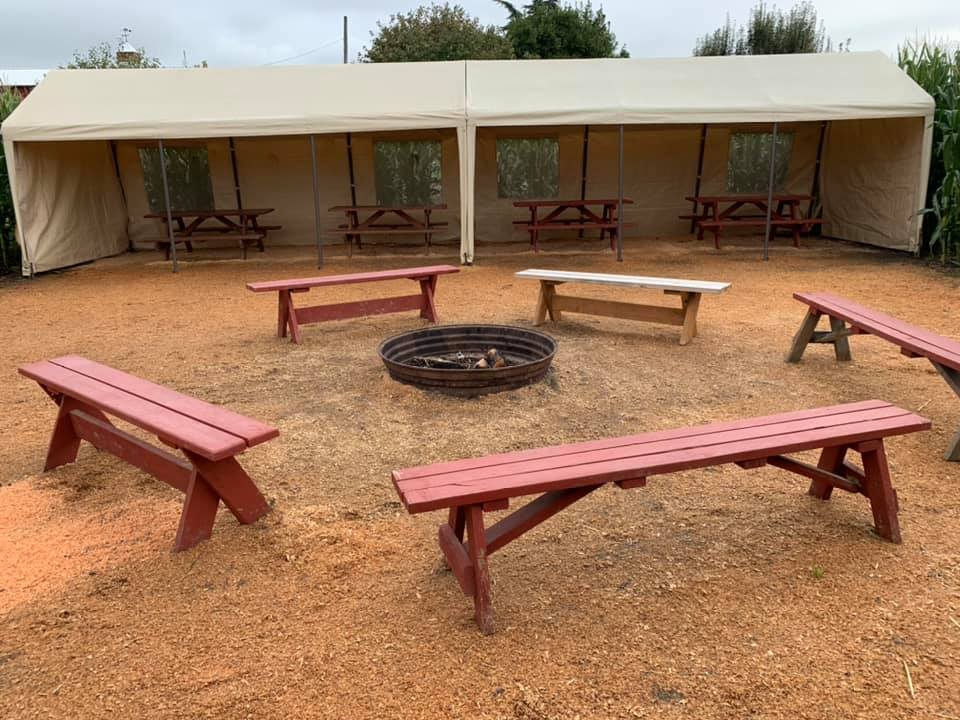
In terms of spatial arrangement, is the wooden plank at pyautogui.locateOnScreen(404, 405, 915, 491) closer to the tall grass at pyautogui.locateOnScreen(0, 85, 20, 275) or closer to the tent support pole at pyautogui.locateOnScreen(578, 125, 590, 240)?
the tent support pole at pyautogui.locateOnScreen(578, 125, 590, 240)

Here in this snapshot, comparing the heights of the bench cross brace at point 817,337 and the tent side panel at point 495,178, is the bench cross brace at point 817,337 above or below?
below

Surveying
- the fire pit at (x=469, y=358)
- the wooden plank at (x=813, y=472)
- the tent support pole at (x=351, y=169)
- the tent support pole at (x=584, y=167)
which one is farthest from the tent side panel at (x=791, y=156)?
the wooden plank at (x=813, y=472)

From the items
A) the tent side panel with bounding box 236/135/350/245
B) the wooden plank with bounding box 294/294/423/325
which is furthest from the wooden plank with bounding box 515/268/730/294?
the tent side panel with bounding box 236/135/350/245

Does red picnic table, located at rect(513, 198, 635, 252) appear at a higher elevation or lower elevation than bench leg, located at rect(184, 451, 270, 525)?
higher

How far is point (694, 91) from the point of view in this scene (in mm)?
9352

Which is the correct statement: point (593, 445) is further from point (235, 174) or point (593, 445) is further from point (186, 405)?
point (235, 174)

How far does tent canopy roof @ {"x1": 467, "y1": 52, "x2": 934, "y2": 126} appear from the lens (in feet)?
28.9

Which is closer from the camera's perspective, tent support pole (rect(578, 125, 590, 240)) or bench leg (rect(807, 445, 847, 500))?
bench leg (rect(807, 445, 847, 500))

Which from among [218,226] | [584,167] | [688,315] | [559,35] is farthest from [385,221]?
[559,35]

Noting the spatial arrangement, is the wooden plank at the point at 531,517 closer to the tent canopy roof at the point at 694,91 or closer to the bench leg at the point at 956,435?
the bench leg at the point at 956,435

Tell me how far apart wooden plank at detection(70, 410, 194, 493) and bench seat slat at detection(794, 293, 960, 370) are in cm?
358

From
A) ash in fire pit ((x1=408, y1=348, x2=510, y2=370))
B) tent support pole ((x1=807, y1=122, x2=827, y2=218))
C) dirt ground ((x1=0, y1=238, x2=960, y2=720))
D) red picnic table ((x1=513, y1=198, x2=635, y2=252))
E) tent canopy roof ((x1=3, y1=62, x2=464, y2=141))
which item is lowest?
dirt ground ((x1=0, y1=238, x2=960, y2=720))

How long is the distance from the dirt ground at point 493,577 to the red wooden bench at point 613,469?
191 mm

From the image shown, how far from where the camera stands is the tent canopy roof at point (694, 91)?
8.82 m
